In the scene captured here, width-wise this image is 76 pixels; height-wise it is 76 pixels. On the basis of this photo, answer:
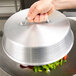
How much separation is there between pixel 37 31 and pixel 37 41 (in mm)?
42

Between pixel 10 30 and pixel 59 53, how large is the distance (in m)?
0.17

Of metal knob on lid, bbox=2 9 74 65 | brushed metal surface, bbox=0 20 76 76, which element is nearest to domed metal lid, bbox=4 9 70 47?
metal knob on lid, bbox=2 9 74 65

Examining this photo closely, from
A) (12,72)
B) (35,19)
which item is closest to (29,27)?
(35,19)

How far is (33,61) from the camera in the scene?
1.66 ft

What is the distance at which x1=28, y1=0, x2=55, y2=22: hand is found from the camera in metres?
0.53

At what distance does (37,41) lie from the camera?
50cm

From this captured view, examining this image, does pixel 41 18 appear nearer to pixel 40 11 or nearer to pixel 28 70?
pixel 40 11

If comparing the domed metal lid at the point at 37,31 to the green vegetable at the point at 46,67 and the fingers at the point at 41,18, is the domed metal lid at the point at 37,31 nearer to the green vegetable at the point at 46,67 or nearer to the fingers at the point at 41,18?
the fingers at the point at 41,18

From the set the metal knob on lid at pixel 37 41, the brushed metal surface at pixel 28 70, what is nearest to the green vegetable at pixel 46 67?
the brushed metal surface at pixel 28 70

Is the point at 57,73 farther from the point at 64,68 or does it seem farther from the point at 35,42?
the point at 35,42

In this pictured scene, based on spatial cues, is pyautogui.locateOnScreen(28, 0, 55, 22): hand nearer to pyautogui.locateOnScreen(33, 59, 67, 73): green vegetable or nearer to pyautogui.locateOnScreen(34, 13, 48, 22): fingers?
pyautogui.locateOnScreen(34, 13, 48, 22): fingers

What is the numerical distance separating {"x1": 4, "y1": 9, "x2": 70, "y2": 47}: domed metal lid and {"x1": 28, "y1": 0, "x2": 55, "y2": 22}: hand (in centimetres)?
2

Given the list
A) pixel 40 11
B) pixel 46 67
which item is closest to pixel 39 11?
pixel 40 11

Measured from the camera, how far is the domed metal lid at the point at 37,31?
503 mm
